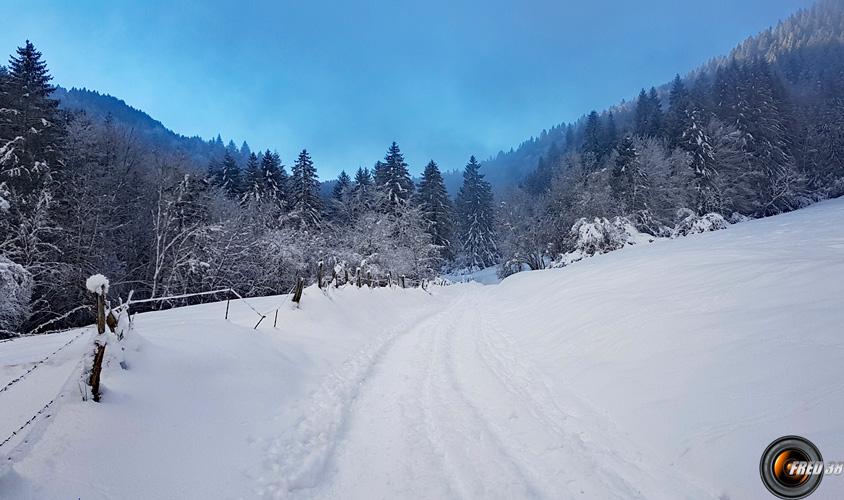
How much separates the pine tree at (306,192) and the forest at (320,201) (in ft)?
0.80

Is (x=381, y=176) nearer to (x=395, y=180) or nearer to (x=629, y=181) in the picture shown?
(x=395, y=180)

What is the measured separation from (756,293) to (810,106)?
77.4 metres

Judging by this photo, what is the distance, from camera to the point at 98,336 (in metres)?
3.47

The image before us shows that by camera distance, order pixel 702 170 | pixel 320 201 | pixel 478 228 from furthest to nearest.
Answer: pixel 478 228
pixel 320 201
pixel 702 170

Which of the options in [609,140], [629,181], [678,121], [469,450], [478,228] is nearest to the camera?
[469,450]

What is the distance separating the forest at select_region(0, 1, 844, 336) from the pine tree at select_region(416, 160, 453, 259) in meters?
0.30

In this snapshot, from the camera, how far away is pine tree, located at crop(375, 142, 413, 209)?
42.7 m

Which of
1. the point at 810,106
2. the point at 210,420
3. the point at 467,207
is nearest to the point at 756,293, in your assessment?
the point at 210,420

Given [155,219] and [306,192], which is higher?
[306,192]

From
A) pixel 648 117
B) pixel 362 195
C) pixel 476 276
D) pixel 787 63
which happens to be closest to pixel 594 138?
pixel 648 117

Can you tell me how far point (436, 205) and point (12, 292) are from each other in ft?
136

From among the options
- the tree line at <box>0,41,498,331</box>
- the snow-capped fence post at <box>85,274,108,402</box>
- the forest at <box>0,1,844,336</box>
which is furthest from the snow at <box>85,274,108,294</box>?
the tree line at <box>0,41,498,331</box>

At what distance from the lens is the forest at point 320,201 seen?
61.5ft

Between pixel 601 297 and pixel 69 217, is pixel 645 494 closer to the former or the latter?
pixel 601 297
